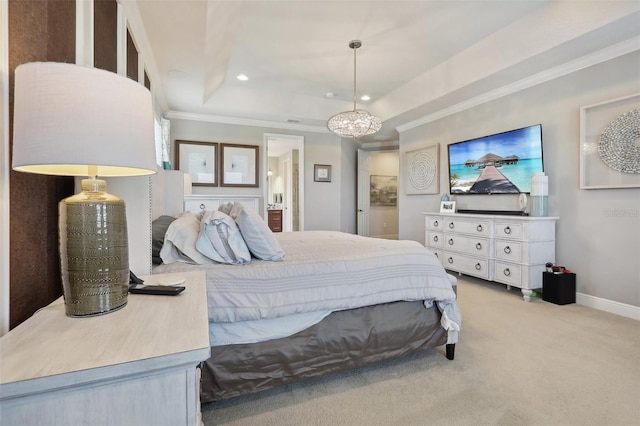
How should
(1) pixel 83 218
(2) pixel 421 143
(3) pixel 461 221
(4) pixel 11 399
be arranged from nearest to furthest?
(4) pixel 11 399 < (1) pixel 83 218 < (3) pixel 461 221 < (2) pixel 421 143

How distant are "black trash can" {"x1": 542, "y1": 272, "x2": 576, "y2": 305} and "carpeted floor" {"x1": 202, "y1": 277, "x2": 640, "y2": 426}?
611 millimetres

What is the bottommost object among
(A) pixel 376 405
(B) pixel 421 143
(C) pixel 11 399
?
(A) pixel 376 405

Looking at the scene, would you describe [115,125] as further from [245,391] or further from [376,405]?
[376,405]

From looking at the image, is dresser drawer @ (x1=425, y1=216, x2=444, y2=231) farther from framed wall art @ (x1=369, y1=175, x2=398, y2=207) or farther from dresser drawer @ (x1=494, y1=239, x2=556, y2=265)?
framed wall art @ (x1=369, y1=175, x2=398, y2=207)

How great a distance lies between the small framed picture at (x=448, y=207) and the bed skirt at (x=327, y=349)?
271 cm

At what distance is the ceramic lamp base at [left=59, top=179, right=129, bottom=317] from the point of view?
2.84 ft

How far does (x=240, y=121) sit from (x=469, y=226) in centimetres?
398

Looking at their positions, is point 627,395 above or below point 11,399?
below

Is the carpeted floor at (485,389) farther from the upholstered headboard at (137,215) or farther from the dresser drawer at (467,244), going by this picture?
the dresser drawer at (467,244)

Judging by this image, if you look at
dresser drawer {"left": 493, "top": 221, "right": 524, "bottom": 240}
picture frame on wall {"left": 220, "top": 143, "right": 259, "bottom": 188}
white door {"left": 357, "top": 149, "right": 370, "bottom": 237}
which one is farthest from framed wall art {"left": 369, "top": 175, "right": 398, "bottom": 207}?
dresser drawer {"left": 493, "top": 221, "right": 524, "bottom": 240}

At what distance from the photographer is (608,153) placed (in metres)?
2.76

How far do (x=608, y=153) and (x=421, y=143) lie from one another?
2.56 metres

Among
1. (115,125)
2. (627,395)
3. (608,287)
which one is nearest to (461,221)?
(608,287)

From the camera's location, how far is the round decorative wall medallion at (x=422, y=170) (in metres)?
4.82
